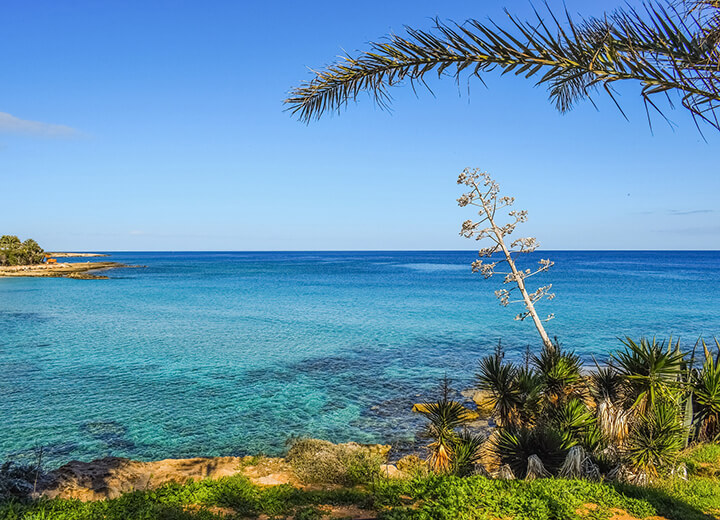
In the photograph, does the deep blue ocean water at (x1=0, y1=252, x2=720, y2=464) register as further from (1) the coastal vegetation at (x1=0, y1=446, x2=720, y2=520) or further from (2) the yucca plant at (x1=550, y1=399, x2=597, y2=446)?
(1) the coastal vegetation at (x1=0, y1=446, x2=720, y2=520)

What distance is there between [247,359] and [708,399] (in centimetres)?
2036

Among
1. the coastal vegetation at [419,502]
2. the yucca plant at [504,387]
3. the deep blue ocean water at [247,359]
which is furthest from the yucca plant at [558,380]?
the deep blue ocean water at [247,359]

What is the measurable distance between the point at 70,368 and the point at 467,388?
19.2 meters

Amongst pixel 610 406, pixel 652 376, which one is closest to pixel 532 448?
pixel 610 406

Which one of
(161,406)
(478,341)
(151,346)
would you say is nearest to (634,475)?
(161,406)

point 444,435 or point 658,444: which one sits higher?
point 658,444

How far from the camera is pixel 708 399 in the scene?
10352 mm

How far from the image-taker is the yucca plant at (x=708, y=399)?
1035 cm

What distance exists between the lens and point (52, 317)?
3675 centimetres

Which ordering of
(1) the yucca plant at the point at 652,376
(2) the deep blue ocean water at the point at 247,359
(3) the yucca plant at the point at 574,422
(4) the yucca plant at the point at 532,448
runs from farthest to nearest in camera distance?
1. (2) the deep blue ocean water at the point at 247,359
2. (3) the yucca plant at the point at 574,422
3. (1) the yucca plant at the point at 652,376
4. (4) the yucca plant at the point at 532,448

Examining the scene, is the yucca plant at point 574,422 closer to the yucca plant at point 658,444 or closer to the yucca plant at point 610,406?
the yucca plant at point 610,406

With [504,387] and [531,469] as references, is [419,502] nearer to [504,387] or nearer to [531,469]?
[531,469]

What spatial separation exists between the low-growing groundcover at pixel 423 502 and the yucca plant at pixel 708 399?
2.95 metres

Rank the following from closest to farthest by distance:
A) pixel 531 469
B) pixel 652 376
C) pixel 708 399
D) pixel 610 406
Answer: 1. pixel 531 469
2. pixel 652 376
3. pixel 610 406
4. pixel 708 399
